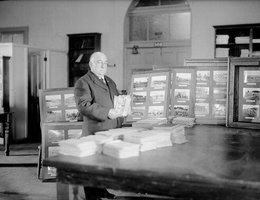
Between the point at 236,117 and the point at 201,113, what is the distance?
1.22 ft

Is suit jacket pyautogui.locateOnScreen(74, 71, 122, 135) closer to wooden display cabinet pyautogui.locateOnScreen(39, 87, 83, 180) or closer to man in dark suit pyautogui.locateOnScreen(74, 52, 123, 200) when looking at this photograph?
man in dark suit pyautogui.locateOnScreen(74, 52, 123, 200)

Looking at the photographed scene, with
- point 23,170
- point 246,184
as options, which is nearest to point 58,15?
point 23,170

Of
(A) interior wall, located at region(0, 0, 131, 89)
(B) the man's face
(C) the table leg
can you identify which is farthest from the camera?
(A) interior wall, located at region(0, 0, 131, 89)

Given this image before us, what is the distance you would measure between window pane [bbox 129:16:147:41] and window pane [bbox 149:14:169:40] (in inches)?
6.8

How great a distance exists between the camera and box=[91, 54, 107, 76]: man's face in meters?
3.57

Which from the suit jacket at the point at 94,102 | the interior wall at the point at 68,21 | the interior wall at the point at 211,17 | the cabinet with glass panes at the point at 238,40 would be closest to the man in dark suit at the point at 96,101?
the suit jacket at the point at 94,102

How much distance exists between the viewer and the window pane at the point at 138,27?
31.7ft

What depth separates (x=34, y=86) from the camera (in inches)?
344

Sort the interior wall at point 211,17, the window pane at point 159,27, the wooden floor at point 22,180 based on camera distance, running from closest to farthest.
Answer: the wooden floor at point 22,180, the interior wall at point 211,17, the window pane at point 159,27

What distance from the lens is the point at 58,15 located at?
10.2 m

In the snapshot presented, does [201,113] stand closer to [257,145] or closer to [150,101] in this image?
[150,101]

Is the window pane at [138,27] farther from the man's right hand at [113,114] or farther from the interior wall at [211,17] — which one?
Answer: the man's right hand at [113,114]

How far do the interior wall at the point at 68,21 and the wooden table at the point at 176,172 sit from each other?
291 inches

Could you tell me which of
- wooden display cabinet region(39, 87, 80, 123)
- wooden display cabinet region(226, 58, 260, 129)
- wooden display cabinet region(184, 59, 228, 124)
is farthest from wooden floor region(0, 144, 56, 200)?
wooden display cabinet region(226, 58, 260, 129)
